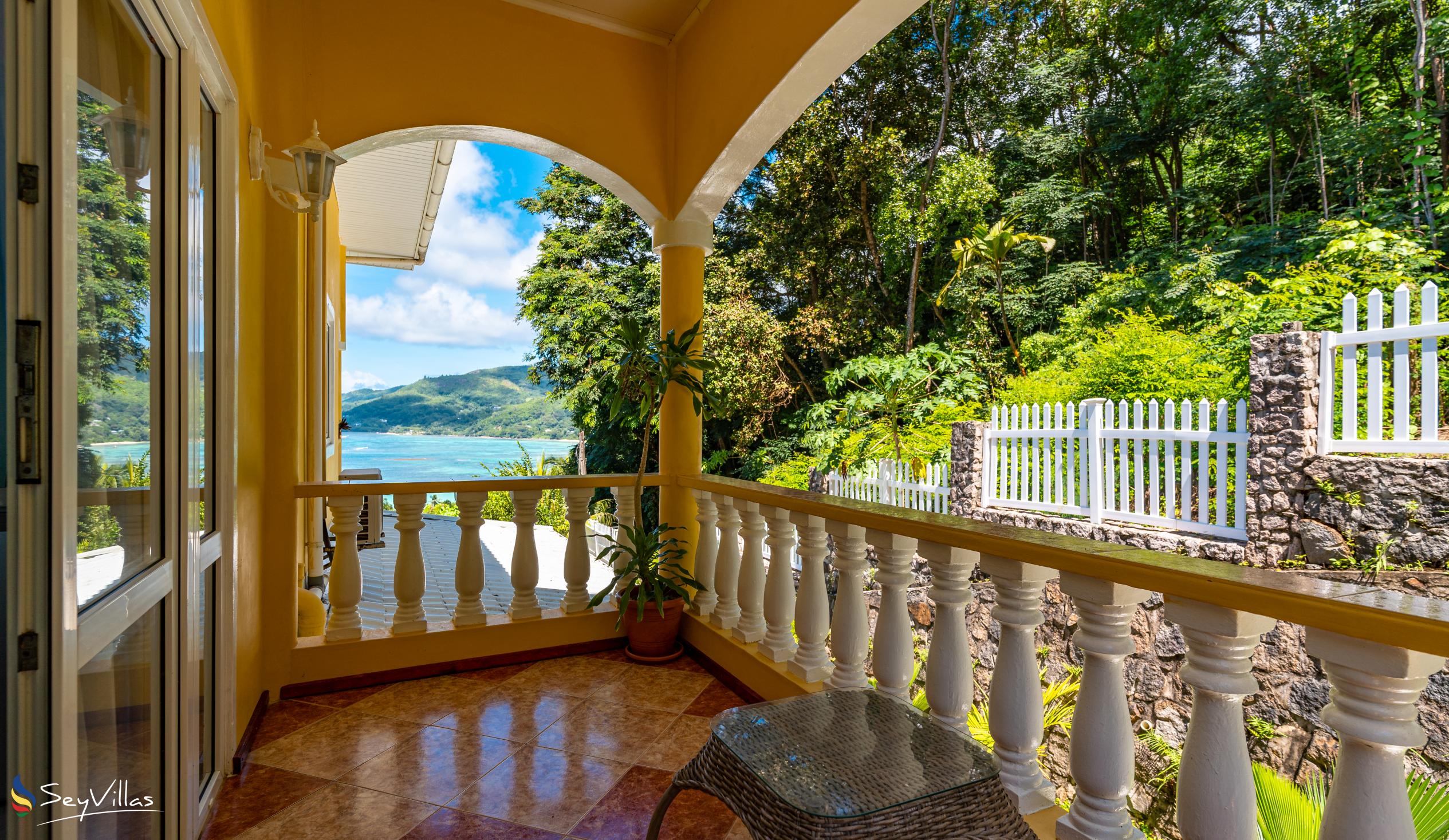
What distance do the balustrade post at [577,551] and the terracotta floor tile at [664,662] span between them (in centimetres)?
23

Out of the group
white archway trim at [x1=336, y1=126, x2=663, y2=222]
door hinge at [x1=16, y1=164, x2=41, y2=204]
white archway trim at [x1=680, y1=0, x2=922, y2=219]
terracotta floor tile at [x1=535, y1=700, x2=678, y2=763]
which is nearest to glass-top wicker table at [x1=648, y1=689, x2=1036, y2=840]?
terracotta floor tile at [x1=535, y1=700, x2=678, y2=763]

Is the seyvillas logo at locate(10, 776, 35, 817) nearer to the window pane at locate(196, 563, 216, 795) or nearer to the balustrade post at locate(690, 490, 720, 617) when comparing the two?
the window pane at locate(196, 563, 216, 795)

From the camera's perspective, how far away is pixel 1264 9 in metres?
9.27

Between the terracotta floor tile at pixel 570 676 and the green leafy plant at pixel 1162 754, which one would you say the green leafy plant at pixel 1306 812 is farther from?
the terracotta floor tile at pixel 570 676

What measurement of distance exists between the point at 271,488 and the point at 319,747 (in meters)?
0.97

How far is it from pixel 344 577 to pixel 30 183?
85.0 inches

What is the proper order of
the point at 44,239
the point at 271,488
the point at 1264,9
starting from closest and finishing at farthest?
1. the point at 44,239
2. the point at 271,488
3. the point at 1264,9

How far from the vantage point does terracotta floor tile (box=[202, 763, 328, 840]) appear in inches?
70.9

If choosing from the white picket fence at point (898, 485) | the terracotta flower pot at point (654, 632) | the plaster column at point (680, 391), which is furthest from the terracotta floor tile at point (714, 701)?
the white picket fence at point (898, 485)

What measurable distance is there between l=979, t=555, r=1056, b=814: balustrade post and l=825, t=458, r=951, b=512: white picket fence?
5484 millimetres

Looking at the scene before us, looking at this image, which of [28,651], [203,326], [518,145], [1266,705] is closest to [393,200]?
[518,145]

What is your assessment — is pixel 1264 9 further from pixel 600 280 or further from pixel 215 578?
pixel 215 578

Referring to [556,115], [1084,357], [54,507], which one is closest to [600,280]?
[1084,357]

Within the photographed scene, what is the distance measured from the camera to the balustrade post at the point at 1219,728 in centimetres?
102
